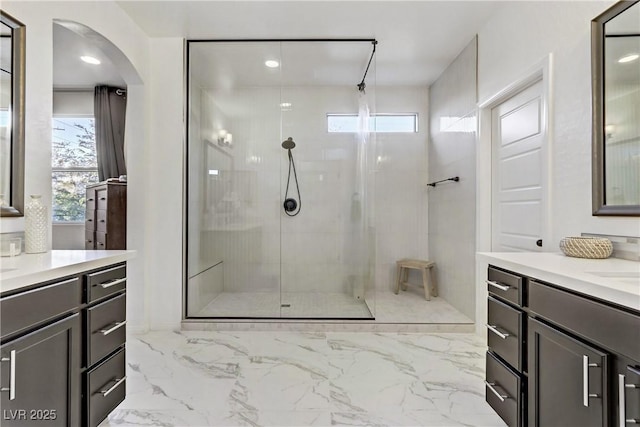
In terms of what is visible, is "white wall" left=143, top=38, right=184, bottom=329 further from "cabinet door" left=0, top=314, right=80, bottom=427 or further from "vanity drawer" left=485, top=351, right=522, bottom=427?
"vanity drawer" left=485, top=351, right=522, bottom=427

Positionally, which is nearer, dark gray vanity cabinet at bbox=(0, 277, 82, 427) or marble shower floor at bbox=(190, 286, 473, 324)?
dark gray vanity cabinet at bbox=(0, 277, 82, 427)

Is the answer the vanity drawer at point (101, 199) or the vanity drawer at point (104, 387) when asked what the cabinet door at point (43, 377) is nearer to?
the vanity drawer at point (104, 387)

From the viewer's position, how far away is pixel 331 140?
342 centimetres

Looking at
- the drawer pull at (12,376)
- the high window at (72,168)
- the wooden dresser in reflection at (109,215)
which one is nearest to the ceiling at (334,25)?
the high window at (72,168)

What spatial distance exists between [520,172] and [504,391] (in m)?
→ 1.56

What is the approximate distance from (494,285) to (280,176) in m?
2.32

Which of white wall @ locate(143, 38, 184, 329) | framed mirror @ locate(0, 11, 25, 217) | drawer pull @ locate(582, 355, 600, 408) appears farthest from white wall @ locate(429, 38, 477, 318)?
framed mirror @ locate(0, 11, 25, 217)

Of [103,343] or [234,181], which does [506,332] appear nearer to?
[103,343]

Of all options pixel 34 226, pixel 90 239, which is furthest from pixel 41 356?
pixel 90 239

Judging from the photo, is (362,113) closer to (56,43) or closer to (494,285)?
(494,285)

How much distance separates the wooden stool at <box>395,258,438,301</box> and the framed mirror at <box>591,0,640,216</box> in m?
2.33

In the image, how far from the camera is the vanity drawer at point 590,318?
0.88 m

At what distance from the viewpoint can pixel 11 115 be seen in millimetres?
1612

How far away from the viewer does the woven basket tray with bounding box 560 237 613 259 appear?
1.49 metres
